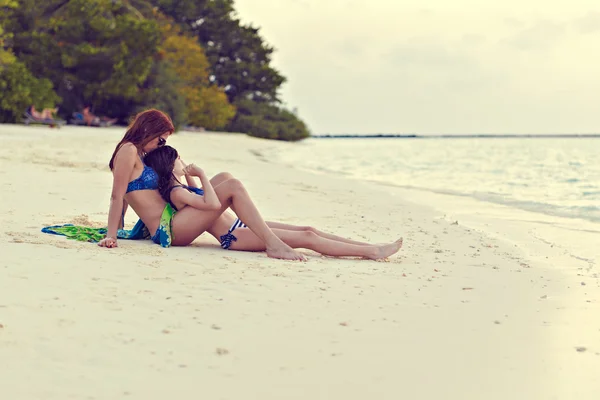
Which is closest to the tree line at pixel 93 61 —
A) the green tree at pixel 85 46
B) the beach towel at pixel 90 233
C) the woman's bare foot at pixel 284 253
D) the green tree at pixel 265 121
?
the green tree at pixel 85 46

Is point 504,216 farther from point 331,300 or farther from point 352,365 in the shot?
point 352,365

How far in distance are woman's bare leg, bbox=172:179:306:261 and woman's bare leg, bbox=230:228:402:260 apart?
0.47ft

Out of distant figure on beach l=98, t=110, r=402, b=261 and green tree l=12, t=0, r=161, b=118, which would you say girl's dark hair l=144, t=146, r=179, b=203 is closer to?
distant figure on beach l=98, t=110, r=402, b=261

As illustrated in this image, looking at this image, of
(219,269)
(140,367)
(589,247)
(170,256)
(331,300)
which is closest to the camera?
(140,367)

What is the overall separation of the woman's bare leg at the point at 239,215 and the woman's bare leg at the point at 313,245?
5.7 inches

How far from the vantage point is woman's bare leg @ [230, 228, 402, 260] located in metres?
6.45

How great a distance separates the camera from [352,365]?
11.8ft

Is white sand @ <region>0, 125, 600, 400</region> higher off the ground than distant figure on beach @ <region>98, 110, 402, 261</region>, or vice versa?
distant figure on beach @ <region>98, 110, 402, 261</region>

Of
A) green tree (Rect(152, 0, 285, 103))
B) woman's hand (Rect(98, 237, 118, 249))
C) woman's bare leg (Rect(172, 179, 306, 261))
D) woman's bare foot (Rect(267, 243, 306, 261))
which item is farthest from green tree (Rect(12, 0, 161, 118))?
woman's bare foot (Rect(267, 243, 306, 261))

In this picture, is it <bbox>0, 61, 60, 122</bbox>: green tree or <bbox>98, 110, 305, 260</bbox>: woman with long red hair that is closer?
<bbox>98, 110, 305, 260</bbox>: woman with long red hair

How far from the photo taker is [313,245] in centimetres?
645

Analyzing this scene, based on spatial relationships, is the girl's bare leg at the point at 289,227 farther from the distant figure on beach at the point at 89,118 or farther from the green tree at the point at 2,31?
the distant figure on beach at the point at 89,118

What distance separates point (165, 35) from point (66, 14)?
13811 mm


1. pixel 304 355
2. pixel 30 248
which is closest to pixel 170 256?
pixel 30 248
